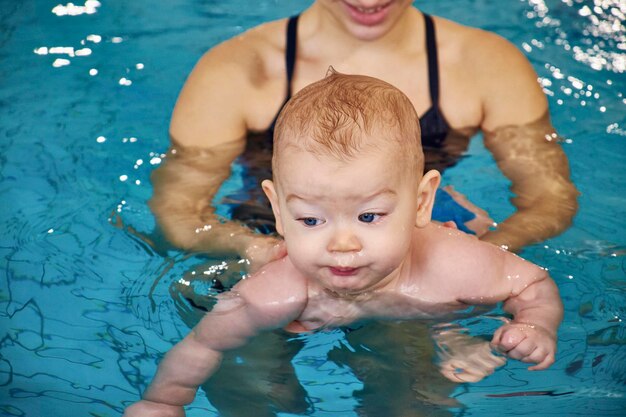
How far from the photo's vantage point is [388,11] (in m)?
2.71

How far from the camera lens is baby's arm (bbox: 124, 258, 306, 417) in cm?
219

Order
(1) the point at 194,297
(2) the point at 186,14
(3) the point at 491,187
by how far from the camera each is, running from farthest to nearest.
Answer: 1. (2) the point at 186,14
2. (3) the point at 491,187
3. (1) the point at 194,297

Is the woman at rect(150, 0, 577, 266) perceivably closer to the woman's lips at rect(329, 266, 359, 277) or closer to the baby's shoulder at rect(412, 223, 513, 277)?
the baby's shoulder at rect(412, 223, 513, 277)

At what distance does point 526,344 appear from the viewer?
212 centimetres

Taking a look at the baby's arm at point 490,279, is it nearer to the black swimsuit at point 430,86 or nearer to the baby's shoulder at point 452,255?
the baby's shoulder at point 452,255

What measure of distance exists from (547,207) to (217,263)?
0.97 meters

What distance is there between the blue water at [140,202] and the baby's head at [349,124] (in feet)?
1.87

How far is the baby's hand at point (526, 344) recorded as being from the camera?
83.6 inches

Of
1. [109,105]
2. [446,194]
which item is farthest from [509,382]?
[109,105]

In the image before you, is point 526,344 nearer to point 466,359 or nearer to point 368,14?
point 466,359

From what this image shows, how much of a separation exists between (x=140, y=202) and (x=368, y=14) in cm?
99

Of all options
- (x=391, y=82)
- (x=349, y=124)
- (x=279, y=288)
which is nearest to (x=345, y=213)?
(x=349, y=124)

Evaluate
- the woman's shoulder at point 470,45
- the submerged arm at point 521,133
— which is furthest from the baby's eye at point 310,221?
the woman's shoulder at point 470,45

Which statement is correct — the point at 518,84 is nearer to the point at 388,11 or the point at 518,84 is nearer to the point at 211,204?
the point at 388,11
